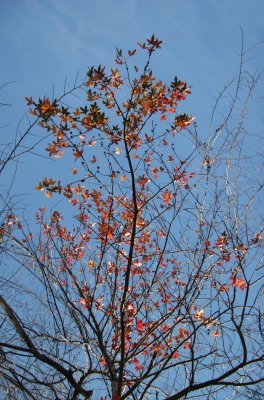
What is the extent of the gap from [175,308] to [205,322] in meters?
0.34

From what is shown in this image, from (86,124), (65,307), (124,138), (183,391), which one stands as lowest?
(183,391)

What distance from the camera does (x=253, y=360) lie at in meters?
3.90

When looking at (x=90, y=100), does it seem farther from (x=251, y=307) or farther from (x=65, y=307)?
(x=251, y=307)

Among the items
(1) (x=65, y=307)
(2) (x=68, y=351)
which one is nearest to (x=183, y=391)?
(2) (x=68, y=351)

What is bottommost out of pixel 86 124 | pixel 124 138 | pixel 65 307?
pixel 65 307

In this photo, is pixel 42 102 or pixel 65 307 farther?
pixel 65 307

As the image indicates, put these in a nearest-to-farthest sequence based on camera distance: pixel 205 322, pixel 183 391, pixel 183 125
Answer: pixel 183 391, pixel 205 322, pixel 183 125

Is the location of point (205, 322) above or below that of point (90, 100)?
below

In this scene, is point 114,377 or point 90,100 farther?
point 90,100

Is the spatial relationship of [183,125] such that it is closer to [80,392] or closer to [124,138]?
[124,138]

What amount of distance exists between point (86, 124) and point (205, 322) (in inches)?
96.5

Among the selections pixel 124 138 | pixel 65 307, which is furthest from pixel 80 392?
pixel 124 138

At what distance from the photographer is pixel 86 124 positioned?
411 cm

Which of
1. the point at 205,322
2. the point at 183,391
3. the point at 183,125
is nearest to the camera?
the point at 183,391
